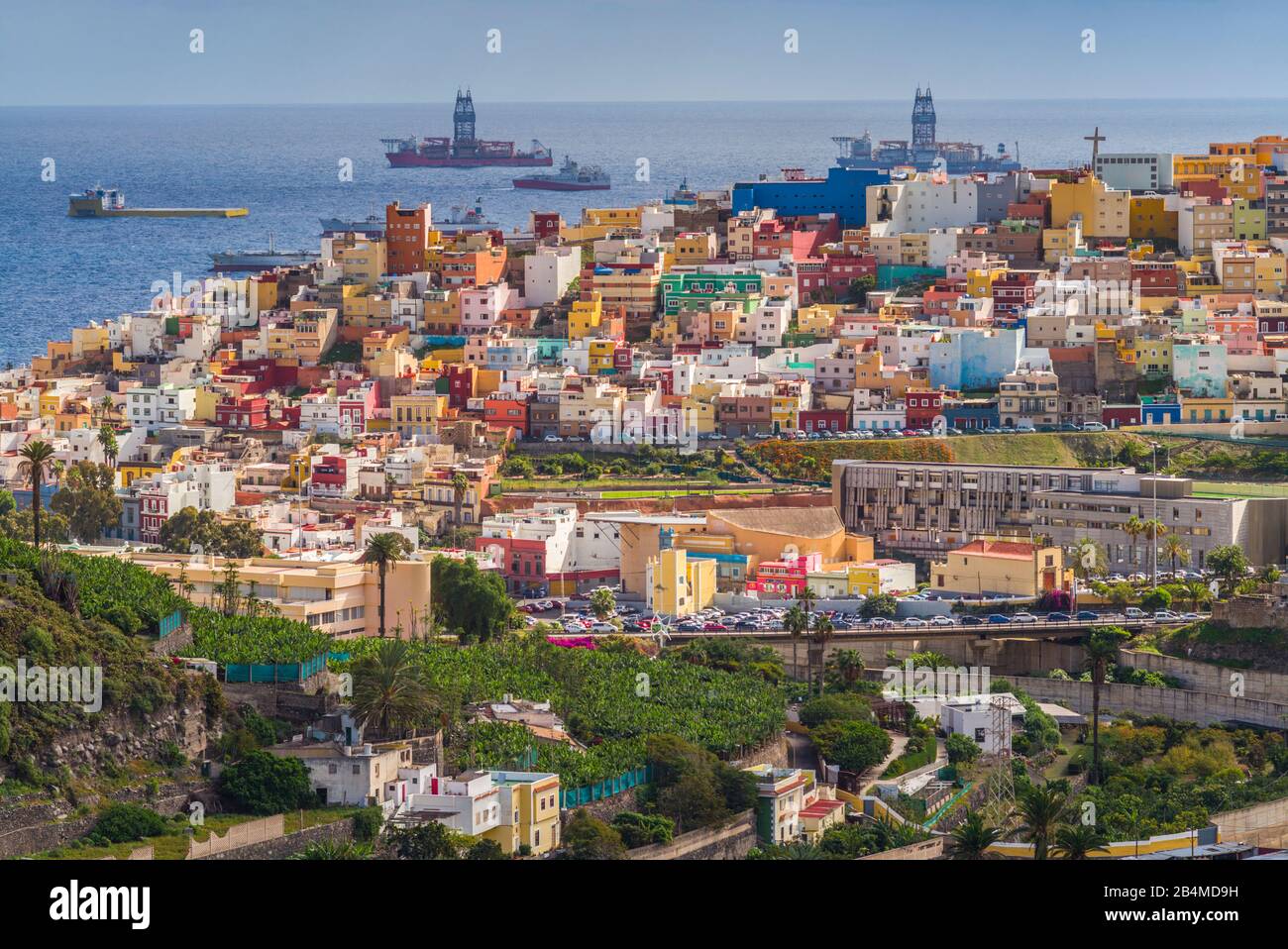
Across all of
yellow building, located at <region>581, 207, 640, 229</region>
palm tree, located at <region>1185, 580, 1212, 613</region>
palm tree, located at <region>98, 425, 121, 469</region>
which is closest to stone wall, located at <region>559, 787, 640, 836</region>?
palm tree, located at <region>1185, 580, 1212, 613</region>

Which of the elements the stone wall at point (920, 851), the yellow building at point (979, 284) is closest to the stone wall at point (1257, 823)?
the stone wall at point (920, 851)

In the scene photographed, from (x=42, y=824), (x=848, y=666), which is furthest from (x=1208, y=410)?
(x=42, y=824)

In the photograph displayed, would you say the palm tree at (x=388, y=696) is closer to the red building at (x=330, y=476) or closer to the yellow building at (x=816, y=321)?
the red building at (x=330, y=476)

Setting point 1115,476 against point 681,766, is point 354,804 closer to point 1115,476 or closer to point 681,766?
point 681,766

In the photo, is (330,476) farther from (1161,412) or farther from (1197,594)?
(1161,412)

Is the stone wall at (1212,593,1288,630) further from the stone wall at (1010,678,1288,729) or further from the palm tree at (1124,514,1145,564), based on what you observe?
the palm tree at (1124,514,1145,564)
